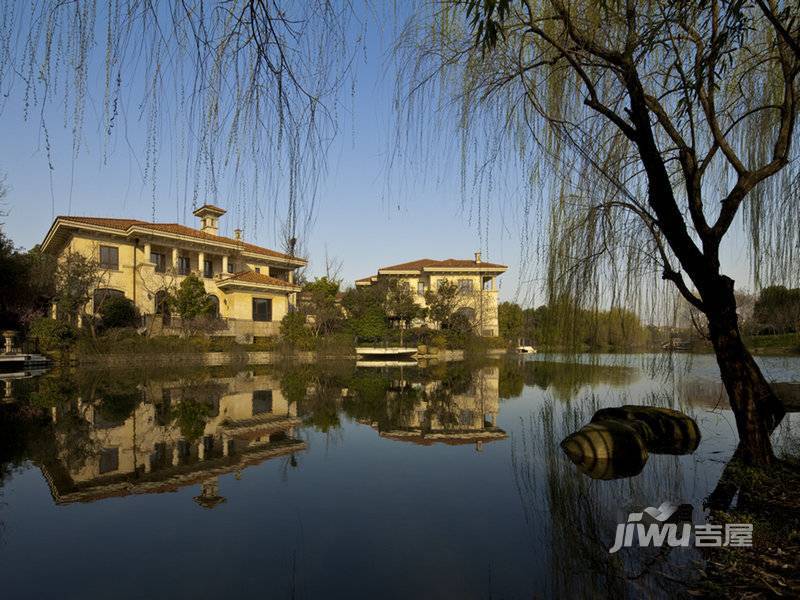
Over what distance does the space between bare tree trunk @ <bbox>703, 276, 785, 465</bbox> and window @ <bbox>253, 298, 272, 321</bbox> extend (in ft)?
85.8

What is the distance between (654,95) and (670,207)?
126 centimetres

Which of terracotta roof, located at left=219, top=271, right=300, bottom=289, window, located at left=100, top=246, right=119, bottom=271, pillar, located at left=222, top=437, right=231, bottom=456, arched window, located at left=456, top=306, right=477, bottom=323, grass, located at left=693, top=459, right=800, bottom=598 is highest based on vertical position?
window, located at left=100, top=246, right=119, bottom=271

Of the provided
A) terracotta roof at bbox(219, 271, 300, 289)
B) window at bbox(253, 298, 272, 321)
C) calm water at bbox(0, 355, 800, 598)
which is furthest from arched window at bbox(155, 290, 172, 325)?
calm water at bbox(0, 355, 800, 598)

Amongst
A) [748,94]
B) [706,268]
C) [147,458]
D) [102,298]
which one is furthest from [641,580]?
[102,298]

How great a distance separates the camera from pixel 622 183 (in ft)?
14.8

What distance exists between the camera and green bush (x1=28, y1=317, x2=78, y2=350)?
1928 centimetres

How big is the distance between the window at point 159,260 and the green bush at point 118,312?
3121 mm

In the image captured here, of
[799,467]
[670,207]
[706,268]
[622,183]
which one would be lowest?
[799,467]

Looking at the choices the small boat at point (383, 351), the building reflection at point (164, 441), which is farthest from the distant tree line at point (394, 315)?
the building reflection at point (164, 441)

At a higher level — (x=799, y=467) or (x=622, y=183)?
(x=622, y=183)

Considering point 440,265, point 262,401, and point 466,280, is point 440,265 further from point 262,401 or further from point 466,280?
point 262,401

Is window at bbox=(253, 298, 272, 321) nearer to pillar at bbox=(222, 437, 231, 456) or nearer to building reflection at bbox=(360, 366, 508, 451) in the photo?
building reflection at bbox=(360, 366, 508, 451)

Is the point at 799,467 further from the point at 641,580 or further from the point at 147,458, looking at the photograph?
the point at 147,458

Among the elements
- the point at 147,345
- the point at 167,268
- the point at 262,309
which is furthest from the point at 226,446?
the point at 262,309
